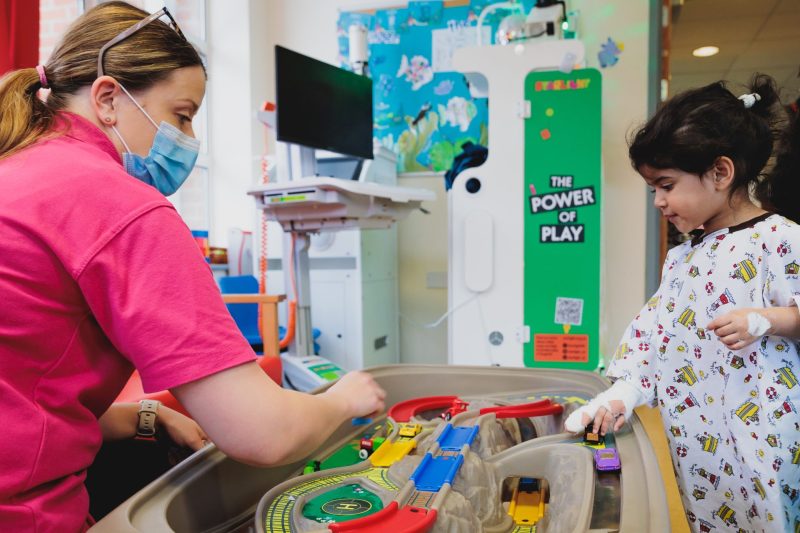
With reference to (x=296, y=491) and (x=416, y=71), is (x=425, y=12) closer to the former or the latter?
(x=416, y=71)

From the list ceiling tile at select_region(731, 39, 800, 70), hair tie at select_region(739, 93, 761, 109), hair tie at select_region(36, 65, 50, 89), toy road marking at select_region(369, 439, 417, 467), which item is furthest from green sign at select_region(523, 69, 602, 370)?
ceiling tile at select_region(731, 39, 800, 70)

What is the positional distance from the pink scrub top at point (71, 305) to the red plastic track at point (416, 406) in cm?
57

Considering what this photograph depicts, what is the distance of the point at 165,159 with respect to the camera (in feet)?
2.75

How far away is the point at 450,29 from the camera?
3.25 meters

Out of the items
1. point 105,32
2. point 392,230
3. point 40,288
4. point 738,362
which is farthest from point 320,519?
point 392,230

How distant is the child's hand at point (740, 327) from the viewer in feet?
2.86

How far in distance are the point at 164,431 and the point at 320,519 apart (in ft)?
1.17

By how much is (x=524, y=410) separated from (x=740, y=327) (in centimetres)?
38

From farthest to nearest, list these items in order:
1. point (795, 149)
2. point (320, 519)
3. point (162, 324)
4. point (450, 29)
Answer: point (450, 29) < point (795, 149) < point (320, 519) < point (162, 324)

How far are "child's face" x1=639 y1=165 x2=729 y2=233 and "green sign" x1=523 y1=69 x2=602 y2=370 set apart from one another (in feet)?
4.54

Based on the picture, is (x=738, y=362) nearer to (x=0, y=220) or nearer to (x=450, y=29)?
(x=0, y=220)

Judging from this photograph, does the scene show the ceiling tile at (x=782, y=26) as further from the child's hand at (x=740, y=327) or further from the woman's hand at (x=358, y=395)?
the woman's hand at (x=358, y=395)

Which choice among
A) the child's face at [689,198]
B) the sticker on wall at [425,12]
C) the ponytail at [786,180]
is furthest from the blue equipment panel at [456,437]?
the sticker on wall at [425,12]

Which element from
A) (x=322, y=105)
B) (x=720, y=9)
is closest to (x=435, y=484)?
(x=322, y=105)
